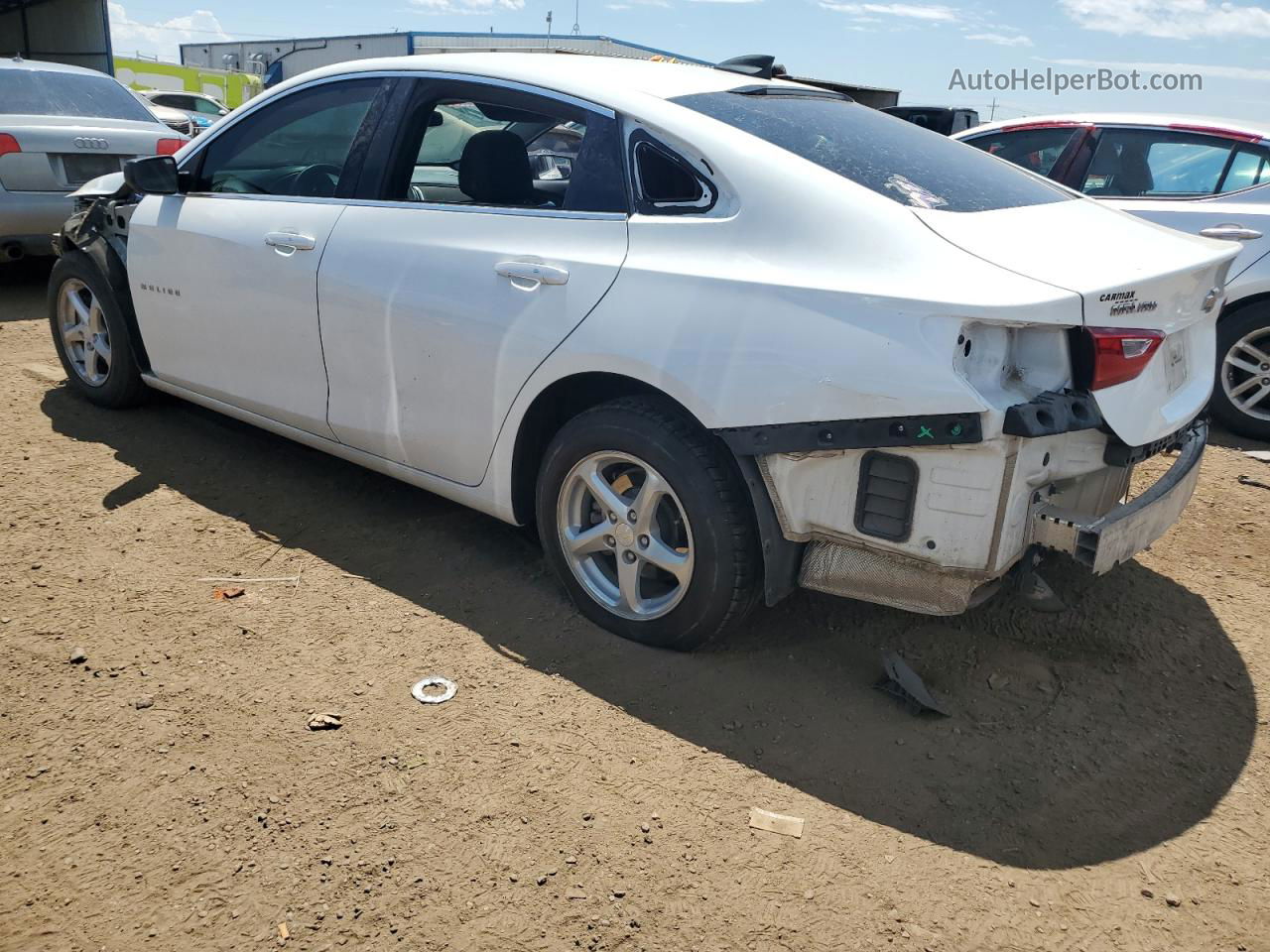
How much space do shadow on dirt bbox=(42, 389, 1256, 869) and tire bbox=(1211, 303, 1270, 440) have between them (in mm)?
2451

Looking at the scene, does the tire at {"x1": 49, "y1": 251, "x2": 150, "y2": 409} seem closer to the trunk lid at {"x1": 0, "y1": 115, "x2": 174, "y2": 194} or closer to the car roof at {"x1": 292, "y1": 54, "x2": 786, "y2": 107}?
the car roof at {"x1": 292, "y1": 54, "x2": 786, "y2": 107}

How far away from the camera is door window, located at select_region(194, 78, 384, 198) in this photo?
3863mm

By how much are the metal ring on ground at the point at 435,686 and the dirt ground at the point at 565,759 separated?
0.12 feet

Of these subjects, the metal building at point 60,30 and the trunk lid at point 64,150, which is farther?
the metal building at point 60,30

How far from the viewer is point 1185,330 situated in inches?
120

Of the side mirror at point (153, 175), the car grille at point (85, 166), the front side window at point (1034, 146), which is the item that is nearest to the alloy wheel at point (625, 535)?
the side mirror at point (153, 175)

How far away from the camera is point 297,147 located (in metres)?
4.22

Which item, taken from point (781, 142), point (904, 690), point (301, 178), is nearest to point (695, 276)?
point (781, 142)

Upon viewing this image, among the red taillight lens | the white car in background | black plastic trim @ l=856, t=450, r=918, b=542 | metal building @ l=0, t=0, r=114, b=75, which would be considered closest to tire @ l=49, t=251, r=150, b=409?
black plastic trim @ l=856, t=450, r=918, b=542

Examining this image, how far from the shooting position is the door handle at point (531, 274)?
3.10m

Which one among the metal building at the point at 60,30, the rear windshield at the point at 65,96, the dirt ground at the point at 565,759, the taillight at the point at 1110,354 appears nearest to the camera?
the dirt ground at the point at 565,759

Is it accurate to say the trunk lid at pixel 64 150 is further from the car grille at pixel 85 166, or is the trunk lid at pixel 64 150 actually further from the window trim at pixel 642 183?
the window trim at pixel 642 183

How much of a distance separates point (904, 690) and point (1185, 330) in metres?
1.37

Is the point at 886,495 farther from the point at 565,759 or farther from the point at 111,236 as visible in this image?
the point at 111,236
